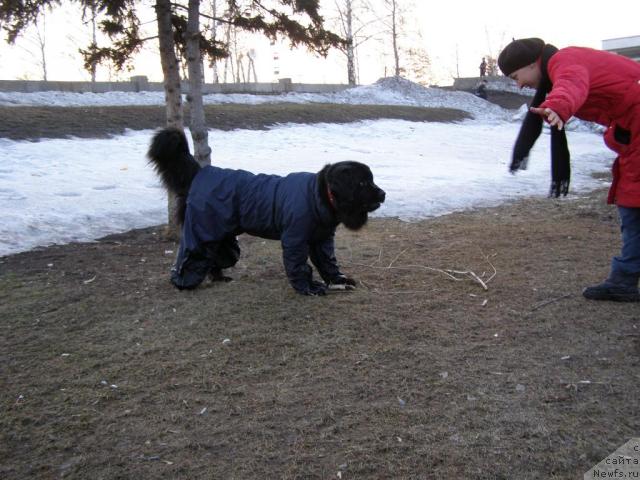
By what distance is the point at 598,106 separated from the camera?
13.2 feet

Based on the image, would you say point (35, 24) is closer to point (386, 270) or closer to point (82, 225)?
point (82, 225)

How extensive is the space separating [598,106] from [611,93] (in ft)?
0.40

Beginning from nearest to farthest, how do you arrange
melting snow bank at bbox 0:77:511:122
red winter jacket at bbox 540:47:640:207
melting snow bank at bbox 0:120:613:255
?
red winter jacket at bbox 540:47:640:207 < melting snow bank at bbox 0:120:613:255 < melting snow bank at bbox 0:77:511:122

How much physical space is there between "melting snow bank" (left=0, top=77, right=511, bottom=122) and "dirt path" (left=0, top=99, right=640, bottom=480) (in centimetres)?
1461

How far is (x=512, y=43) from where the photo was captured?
420 centimetres

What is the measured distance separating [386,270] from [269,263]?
4.24ft

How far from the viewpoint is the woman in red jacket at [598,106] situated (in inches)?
154

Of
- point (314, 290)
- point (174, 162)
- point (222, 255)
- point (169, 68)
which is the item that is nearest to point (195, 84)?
point (169, 68)

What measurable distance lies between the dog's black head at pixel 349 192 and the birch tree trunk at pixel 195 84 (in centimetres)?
268

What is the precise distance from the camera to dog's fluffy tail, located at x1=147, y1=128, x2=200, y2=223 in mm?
5191

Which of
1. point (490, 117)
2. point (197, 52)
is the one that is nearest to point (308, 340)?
point (197, 52)

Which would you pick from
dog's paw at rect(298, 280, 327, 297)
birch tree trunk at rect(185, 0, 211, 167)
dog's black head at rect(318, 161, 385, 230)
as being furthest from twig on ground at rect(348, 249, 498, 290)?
birch tree trunk at rect(185, 0, 211, 167)

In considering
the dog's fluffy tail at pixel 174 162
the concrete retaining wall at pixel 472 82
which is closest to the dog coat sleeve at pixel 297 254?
the dog's fluffy tail at pixel 174 162

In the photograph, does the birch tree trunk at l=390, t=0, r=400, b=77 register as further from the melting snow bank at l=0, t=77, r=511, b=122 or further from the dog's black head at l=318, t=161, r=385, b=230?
the dog's black head at l=318, t=161, r=385, b=230
